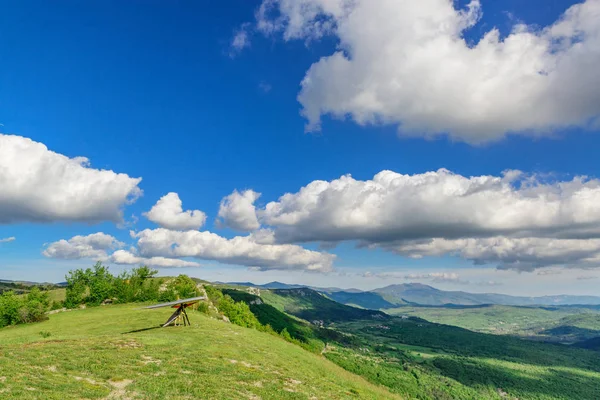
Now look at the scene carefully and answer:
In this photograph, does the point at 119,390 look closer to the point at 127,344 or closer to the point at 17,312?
the point at 127,344

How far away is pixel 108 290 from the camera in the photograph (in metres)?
107

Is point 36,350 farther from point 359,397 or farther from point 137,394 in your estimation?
point 359,397

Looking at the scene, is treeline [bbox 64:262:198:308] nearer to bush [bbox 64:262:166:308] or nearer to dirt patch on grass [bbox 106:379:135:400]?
bush [bbox 64:262:166:308]

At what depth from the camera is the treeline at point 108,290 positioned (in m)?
103

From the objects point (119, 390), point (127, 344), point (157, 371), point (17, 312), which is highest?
point (17, 312)

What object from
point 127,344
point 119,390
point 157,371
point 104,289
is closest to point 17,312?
point 104,289

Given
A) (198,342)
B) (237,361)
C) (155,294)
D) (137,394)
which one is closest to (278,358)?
(237,361)

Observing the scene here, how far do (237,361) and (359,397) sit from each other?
1342 cm

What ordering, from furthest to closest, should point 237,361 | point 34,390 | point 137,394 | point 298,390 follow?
point 237,361
point 298,390
point 137,394
point 34,390

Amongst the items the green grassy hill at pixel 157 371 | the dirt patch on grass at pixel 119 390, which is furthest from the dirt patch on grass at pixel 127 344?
the dirt patch on grass at pixel 119 390

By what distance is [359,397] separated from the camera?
32.5 m

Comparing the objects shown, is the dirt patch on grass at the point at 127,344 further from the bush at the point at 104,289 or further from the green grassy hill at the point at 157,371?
the bush at the point at 104,289

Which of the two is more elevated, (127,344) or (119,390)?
(127,344)

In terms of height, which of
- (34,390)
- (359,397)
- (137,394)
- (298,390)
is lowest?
(359,397)
